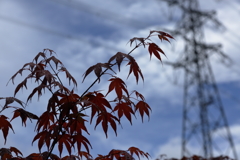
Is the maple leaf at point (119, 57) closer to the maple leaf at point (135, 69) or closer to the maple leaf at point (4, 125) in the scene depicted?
the maple leaf at point (135, 69)

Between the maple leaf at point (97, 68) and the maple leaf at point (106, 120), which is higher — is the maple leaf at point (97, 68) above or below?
above

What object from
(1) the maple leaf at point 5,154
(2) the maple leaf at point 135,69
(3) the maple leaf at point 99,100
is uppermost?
(2) the maple leaf at point 135,69

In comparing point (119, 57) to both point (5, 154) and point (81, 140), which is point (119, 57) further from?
point (5, 154)

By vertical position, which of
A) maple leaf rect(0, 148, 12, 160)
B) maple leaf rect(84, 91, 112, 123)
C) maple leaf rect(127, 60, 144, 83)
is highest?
maple leaf rect(127, 60, 144, 83)

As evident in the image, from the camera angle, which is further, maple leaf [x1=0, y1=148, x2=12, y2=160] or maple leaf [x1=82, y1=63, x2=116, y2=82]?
maple leaf [x1=0, y1=148, x2=12, y2=160]

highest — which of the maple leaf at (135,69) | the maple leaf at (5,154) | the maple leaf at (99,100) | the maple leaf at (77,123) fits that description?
the maple leaf at (135,69)

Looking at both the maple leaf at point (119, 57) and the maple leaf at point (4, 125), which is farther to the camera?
the maple leaf at point (4, 125)

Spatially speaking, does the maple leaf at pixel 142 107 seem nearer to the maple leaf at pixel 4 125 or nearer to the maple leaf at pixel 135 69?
the maple leaf at pixel 135 69

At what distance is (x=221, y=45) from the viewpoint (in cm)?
1415

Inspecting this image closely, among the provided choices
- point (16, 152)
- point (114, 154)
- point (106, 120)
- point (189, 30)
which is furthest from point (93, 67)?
point (189, 30)

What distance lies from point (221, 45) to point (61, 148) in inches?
519

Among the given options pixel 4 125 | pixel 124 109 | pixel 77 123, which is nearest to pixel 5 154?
pixel 4 125

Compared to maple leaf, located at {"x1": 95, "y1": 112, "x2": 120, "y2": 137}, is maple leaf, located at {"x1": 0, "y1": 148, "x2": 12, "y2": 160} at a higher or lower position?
lower

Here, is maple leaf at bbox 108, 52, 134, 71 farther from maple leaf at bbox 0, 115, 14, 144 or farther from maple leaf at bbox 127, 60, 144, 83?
maple leaf at bbox 0, 115, 14, 144
